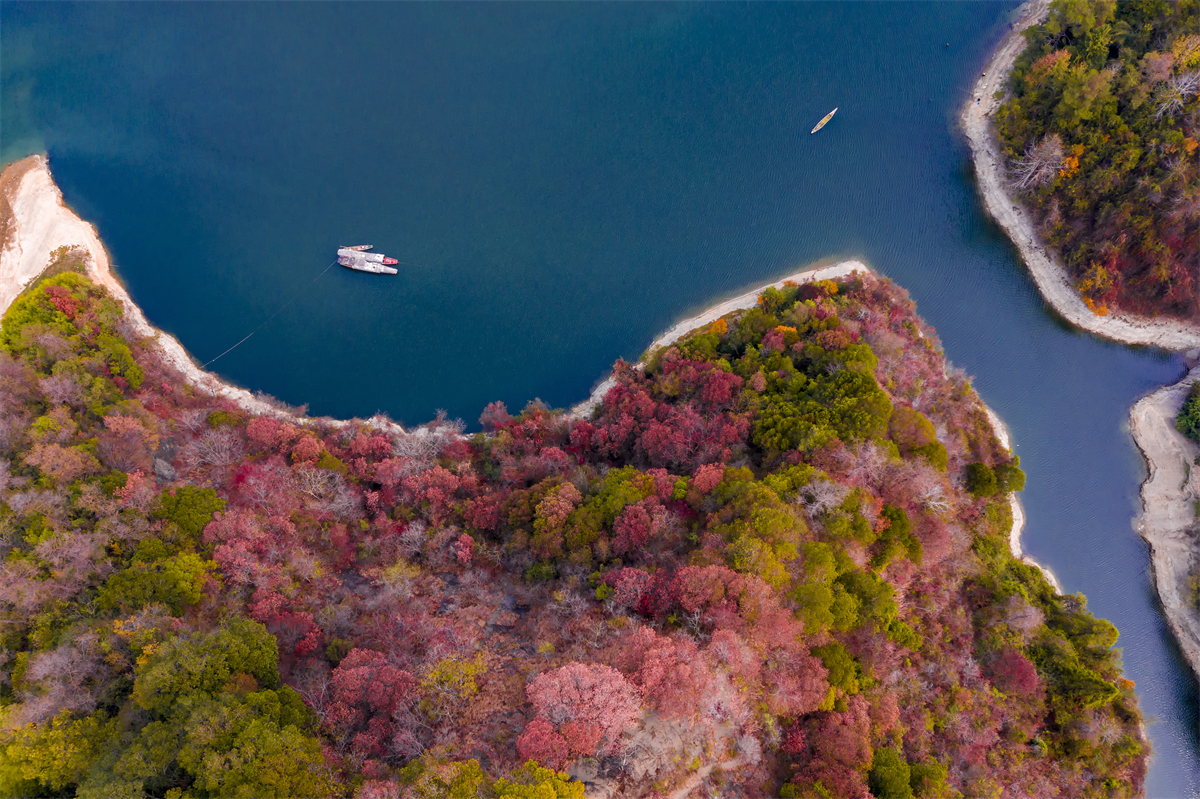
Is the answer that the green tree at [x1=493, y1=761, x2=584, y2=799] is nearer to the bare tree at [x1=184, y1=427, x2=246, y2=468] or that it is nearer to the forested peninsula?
the forested peninsula

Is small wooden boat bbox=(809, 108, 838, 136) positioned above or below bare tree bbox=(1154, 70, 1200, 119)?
above

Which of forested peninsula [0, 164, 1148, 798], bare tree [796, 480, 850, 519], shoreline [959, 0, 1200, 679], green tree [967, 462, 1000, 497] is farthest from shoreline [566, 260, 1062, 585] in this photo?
bare tree [796, 480, 850, 519]

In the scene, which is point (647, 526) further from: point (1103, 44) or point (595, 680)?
point (1103, 44)

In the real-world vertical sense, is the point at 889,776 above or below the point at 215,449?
below

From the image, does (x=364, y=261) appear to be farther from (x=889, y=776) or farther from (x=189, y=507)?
(x=889, y=776)

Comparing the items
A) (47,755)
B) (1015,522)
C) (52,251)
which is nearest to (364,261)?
(52,251)

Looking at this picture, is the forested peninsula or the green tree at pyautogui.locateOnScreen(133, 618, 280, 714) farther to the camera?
the green tree at pyautogui.locateOnScreen(133, 618, 280, 714)

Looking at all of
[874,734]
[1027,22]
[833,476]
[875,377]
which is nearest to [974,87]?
[1027,22]
